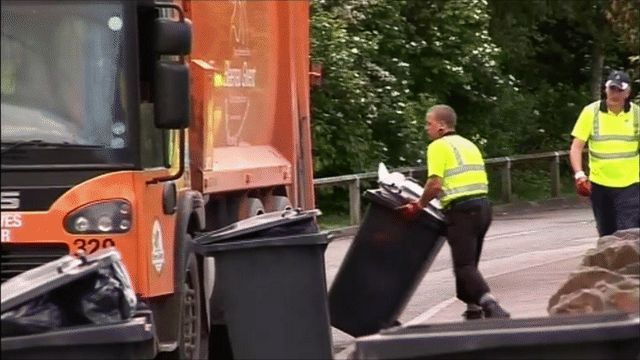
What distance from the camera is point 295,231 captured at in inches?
352

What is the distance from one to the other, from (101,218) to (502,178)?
21.3m

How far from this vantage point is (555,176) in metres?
31.6

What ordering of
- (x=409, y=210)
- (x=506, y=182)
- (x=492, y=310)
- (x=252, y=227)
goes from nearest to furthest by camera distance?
(x=252, y=227) < (x=409, y=210) < (x=492, y=310) < (x=506, y=182)

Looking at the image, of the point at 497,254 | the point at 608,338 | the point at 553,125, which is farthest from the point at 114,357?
the point at 553,125

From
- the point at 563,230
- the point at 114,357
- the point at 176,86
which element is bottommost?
the point at 563,230

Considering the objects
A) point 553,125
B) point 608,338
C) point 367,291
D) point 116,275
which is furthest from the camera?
point 553,125

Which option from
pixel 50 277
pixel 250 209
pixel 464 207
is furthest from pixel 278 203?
pixel 50 277

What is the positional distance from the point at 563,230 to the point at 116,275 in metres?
16.1

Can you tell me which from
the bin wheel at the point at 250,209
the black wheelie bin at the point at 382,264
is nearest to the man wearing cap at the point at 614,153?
the black wheelie bin at the point at 382,264

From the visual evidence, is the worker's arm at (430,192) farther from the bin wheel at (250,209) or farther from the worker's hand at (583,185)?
the bin wheel at (250,209)

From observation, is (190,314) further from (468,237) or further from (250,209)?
(468,237)

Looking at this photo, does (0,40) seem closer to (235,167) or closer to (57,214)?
(57,214)

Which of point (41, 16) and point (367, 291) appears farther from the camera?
point (367, 291)

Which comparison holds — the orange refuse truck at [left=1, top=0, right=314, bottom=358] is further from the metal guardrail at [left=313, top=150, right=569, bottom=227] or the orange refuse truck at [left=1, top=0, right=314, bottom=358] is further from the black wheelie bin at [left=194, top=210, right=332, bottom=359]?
the metal guardrail at [left=313, top=150, right=569, bottom=227]
